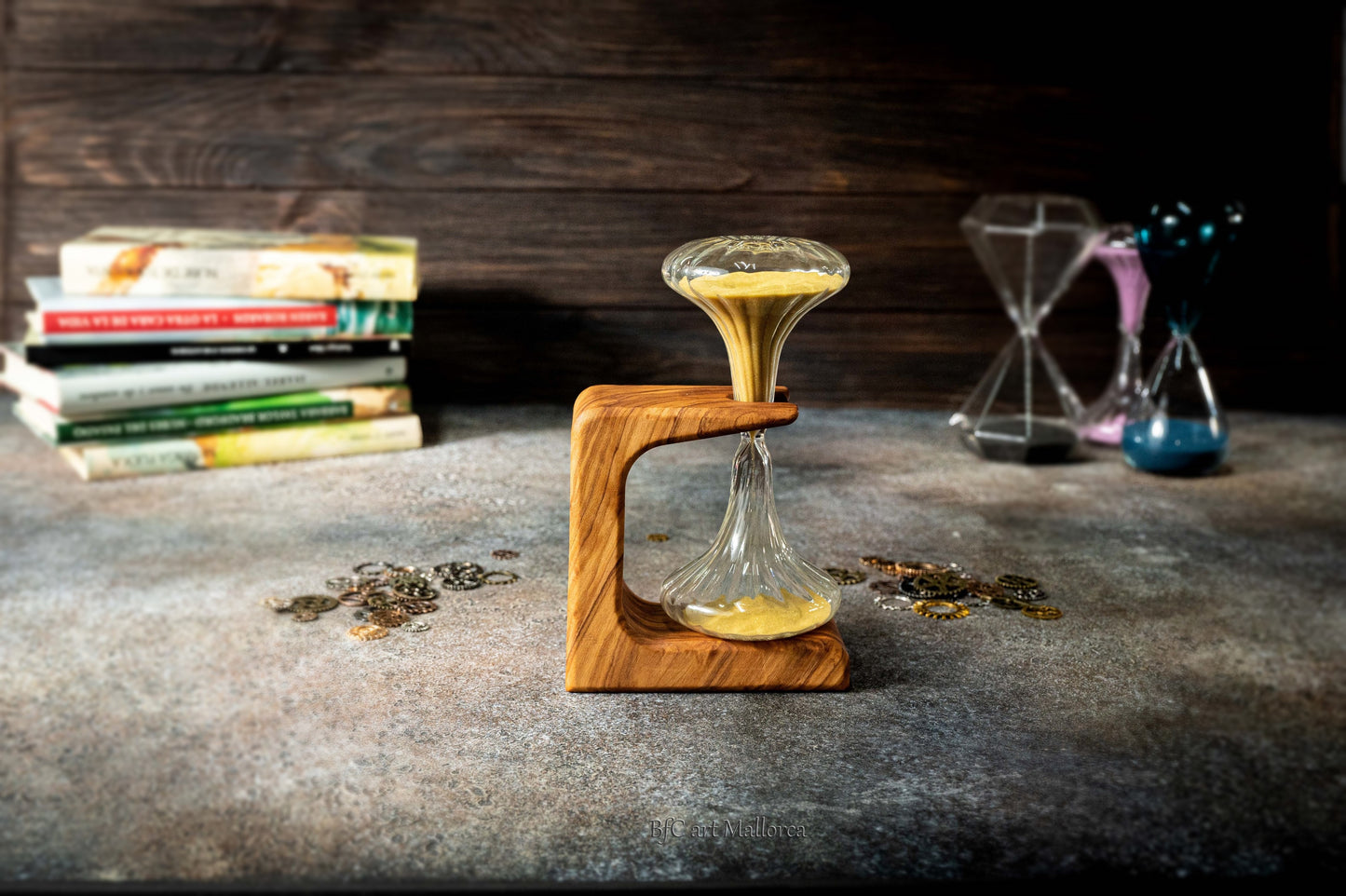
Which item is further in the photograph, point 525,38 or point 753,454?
point 525,38

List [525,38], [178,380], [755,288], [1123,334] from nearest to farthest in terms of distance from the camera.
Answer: [755,288] → [178,380] → [1123,334] → [525,38]

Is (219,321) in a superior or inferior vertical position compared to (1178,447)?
superior

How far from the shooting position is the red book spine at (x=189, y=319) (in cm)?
117

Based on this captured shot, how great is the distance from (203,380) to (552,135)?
1.95ft

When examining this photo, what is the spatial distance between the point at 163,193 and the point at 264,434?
512 millimetres

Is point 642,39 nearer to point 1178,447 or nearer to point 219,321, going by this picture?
point 219,321

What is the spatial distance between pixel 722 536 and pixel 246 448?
72 centimetres

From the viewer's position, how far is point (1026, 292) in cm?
129

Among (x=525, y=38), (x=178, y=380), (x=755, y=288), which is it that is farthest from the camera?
(x=525, y=38)

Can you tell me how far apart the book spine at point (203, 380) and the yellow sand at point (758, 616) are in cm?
73

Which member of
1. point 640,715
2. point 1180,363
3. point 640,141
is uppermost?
point 640,141

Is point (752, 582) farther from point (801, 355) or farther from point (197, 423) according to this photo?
point (801, 355)

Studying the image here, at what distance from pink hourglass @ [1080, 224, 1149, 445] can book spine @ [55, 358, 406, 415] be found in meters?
0.80

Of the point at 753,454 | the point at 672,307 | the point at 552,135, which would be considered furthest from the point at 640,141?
the point at 753,454
